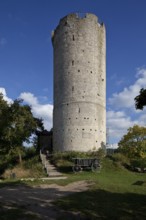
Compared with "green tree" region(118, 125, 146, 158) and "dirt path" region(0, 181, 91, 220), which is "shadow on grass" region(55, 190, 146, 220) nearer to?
"dirt path" region(0, 181, 91, 220)

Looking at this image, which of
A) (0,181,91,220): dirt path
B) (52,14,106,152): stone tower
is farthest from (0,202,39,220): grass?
(52,14,106,152): stone tower

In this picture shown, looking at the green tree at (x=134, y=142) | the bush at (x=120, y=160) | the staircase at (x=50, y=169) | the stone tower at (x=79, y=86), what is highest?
the stone tower at (x=79, y=86)

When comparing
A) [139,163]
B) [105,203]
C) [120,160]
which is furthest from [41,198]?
[139,163]

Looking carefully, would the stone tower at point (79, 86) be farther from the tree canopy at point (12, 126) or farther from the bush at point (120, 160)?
the tree canopy at point (12, 126)

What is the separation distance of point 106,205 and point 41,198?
3.07 meters

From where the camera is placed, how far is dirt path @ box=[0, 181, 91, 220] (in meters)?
12.5

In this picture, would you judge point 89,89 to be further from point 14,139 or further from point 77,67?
point 14,139

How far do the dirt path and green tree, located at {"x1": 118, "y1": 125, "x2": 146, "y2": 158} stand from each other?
20.1 m

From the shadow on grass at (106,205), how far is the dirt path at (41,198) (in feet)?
2.07

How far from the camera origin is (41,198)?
15.1 m

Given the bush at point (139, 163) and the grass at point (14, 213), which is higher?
the bush at point (139, 163)

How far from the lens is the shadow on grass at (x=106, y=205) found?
12456mm

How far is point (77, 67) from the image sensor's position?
39875 millimetres

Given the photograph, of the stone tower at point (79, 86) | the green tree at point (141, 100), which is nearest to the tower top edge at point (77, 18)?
the stone tower at point (79, 86)
